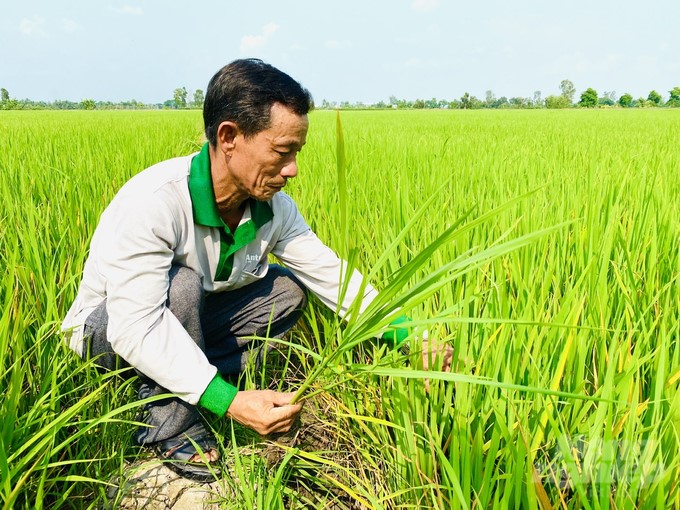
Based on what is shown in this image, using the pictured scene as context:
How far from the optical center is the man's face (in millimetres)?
→ 1143

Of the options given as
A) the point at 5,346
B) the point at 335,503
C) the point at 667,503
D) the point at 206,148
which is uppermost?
the point at 206,148

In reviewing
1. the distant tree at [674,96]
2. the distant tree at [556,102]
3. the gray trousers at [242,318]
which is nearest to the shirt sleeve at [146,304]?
the gray trousers at [242,318]

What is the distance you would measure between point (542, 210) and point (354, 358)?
0.81 metres

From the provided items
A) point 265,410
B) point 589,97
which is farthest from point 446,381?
point 589,97

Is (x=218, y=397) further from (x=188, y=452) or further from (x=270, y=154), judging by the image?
(x=270, y=154)

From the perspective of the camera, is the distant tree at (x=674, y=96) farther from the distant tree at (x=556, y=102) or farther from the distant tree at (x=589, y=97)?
the distant tree at (x=556, y=102)

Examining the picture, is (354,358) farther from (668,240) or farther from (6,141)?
(6,141)

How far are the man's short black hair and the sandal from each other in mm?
706

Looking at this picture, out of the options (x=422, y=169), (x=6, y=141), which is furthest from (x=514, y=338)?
(x=6, y=141)

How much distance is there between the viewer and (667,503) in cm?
72

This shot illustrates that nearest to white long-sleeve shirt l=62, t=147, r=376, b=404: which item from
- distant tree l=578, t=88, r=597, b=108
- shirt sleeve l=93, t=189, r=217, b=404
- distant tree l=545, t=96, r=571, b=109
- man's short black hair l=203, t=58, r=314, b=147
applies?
shirt sleeve l=93, t=189, r=217, b=404

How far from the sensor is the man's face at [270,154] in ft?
3.75

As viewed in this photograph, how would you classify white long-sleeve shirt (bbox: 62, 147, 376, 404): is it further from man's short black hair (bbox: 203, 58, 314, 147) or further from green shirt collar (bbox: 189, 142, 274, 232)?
man's short black hair (bbox: 203, 58, 314, 147)

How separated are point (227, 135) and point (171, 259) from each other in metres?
0.30
